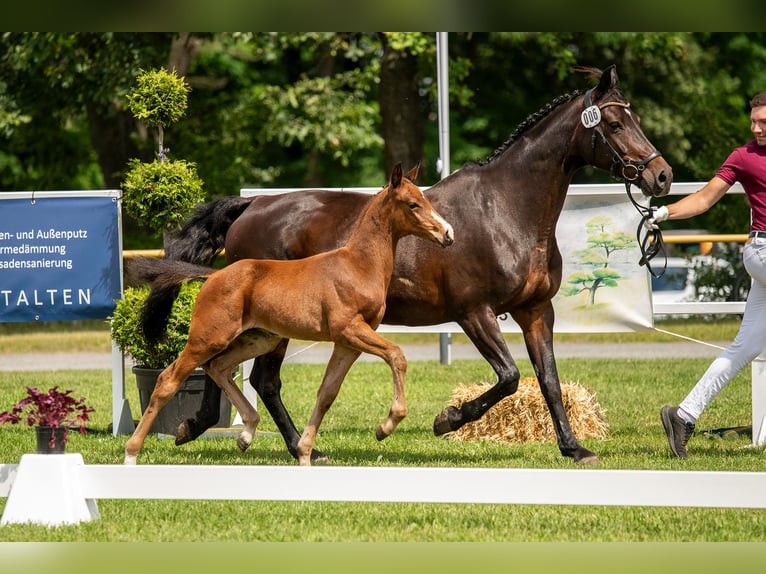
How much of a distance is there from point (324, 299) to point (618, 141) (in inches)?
87.9

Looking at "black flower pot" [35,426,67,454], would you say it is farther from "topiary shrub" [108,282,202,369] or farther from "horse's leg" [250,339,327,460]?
"topiary shrub" [108,282,202,369]

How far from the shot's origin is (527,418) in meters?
8.45

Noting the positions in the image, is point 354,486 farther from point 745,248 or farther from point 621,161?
point 745,248

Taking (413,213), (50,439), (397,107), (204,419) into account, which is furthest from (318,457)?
(397,107)

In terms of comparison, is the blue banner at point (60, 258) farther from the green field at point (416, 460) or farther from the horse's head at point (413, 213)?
the horse's head at point (413, 213)

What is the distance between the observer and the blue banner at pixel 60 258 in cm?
919

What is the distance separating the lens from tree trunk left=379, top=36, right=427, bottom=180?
764 inches

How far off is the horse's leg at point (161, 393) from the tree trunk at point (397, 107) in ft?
41.8

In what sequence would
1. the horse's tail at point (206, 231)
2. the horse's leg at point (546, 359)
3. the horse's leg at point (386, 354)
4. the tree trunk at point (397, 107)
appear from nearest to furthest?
the horse's leg at point (386, 354), the horse's leg at point (546, 359), the horse's tail at point (206, 231), the tree trunk at point (397, 107)

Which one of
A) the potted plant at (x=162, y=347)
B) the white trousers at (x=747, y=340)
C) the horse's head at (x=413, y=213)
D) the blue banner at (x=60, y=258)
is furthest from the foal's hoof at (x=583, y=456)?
the blue banner at (x=60, y=258)

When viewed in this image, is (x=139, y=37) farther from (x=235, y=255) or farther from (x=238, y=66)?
(x=235, y=255)
